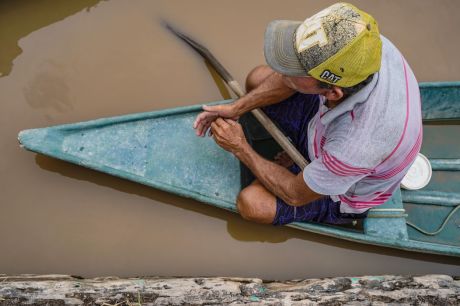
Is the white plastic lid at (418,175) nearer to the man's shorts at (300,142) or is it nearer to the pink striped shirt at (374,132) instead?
the man's shorts at (300,142)

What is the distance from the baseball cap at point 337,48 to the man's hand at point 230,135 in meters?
0.81

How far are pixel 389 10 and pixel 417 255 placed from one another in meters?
2.00

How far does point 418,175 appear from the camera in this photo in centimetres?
299

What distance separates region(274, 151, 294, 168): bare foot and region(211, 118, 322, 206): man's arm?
1.13 ft

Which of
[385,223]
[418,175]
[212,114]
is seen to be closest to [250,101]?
[212,114]

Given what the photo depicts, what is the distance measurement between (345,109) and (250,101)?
86 centimetres

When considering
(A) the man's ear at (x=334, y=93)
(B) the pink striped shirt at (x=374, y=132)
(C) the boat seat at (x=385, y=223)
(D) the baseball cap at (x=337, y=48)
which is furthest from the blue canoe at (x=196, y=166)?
(D) the baseball cap at (x=337, y=48)

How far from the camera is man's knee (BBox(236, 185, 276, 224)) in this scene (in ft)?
8.47

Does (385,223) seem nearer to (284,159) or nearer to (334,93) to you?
(284,159)

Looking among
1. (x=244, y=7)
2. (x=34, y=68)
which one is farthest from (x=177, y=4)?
(x=34, y=68)

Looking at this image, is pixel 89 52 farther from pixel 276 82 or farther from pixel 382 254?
pixel 382 254

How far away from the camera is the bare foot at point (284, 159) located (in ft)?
9.23

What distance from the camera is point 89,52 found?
3.30 m

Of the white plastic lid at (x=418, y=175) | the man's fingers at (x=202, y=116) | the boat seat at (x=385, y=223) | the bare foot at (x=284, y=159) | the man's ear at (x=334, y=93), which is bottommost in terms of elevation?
the boat seat at (x=385, y=223)
